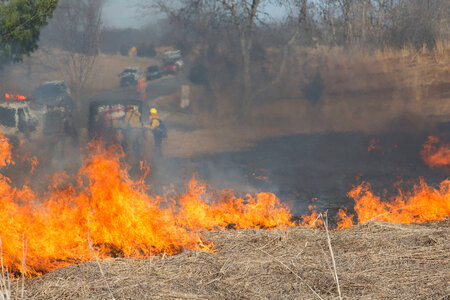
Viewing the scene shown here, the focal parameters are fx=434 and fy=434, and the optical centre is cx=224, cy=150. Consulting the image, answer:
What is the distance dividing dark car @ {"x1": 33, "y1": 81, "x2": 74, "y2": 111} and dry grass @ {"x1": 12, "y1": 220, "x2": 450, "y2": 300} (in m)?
15.1

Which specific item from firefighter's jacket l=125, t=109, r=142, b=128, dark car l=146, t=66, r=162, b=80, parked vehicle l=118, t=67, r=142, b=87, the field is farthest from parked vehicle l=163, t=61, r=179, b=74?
firefighter's jacket l=125, t=109, r=142, b=128

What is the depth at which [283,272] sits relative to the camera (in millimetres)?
4312

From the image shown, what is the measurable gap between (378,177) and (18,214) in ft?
33.0

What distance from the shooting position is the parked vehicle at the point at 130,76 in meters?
24.1

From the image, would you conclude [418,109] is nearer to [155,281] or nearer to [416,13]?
[416,13]

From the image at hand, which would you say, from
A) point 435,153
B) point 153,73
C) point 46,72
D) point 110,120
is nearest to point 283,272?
point 435,153

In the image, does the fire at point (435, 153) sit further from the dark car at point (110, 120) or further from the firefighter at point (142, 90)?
the firefighter at point (142, 90)

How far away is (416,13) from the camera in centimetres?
1808

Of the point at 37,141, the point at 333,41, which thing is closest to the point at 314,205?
the point at 37,141

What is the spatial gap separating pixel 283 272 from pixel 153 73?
68.1 ft

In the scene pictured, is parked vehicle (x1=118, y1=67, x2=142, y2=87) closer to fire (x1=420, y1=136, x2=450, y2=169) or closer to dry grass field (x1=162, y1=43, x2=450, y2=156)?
dry grass field (x1=162, y1=43, x2=450, y2=156)

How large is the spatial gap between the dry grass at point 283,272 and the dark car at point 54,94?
1512 cm

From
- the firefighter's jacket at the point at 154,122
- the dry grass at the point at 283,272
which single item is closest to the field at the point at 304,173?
the dry grass at the point at 283,272

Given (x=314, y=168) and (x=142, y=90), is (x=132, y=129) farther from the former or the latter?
(x=142, y=90)
